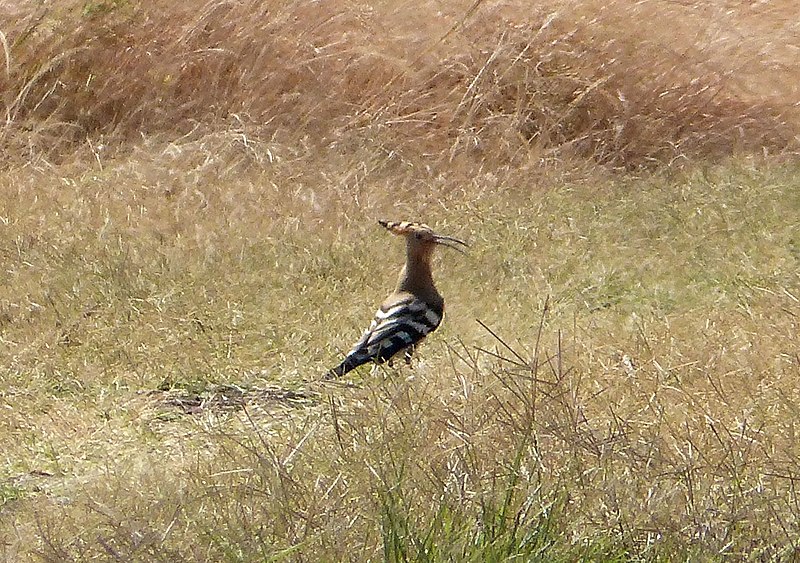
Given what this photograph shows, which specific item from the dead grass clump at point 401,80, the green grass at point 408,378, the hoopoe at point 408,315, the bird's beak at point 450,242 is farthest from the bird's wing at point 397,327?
the dead grass clump at point 401,80

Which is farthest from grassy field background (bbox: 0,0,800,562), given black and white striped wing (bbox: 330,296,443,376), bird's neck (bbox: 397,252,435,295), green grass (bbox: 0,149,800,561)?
bird's neck (bbox: 397,252,435,295)

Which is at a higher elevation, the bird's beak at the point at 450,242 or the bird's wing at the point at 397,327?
the bird's wing at the point at 397,327

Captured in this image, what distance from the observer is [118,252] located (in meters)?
6.76

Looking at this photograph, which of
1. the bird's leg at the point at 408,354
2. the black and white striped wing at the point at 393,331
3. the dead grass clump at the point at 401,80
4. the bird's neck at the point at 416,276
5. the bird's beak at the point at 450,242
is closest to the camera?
the black and white striped wing at the point at 393,331

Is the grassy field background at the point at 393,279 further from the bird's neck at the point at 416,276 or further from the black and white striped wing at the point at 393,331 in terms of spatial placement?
the bird's neck at the point at 416,276

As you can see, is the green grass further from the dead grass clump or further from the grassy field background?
the dead grass clump

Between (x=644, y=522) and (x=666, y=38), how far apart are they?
634cm

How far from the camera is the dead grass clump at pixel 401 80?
27.8 feet

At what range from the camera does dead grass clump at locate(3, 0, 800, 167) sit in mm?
8461

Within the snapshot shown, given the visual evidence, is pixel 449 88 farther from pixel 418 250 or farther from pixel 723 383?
pixel 723 383

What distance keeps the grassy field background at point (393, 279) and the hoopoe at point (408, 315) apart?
160mm

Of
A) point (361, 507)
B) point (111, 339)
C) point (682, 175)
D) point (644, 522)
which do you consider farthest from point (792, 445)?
Result: point (682, 175)

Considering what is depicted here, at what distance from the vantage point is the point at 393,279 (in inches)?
259

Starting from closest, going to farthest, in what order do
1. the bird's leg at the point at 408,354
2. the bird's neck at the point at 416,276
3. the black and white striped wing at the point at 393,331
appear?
the black and white striped wing at the point at 393,331
the bird's leg at the point at 408,354
the bird's neck at the point at 416,276
